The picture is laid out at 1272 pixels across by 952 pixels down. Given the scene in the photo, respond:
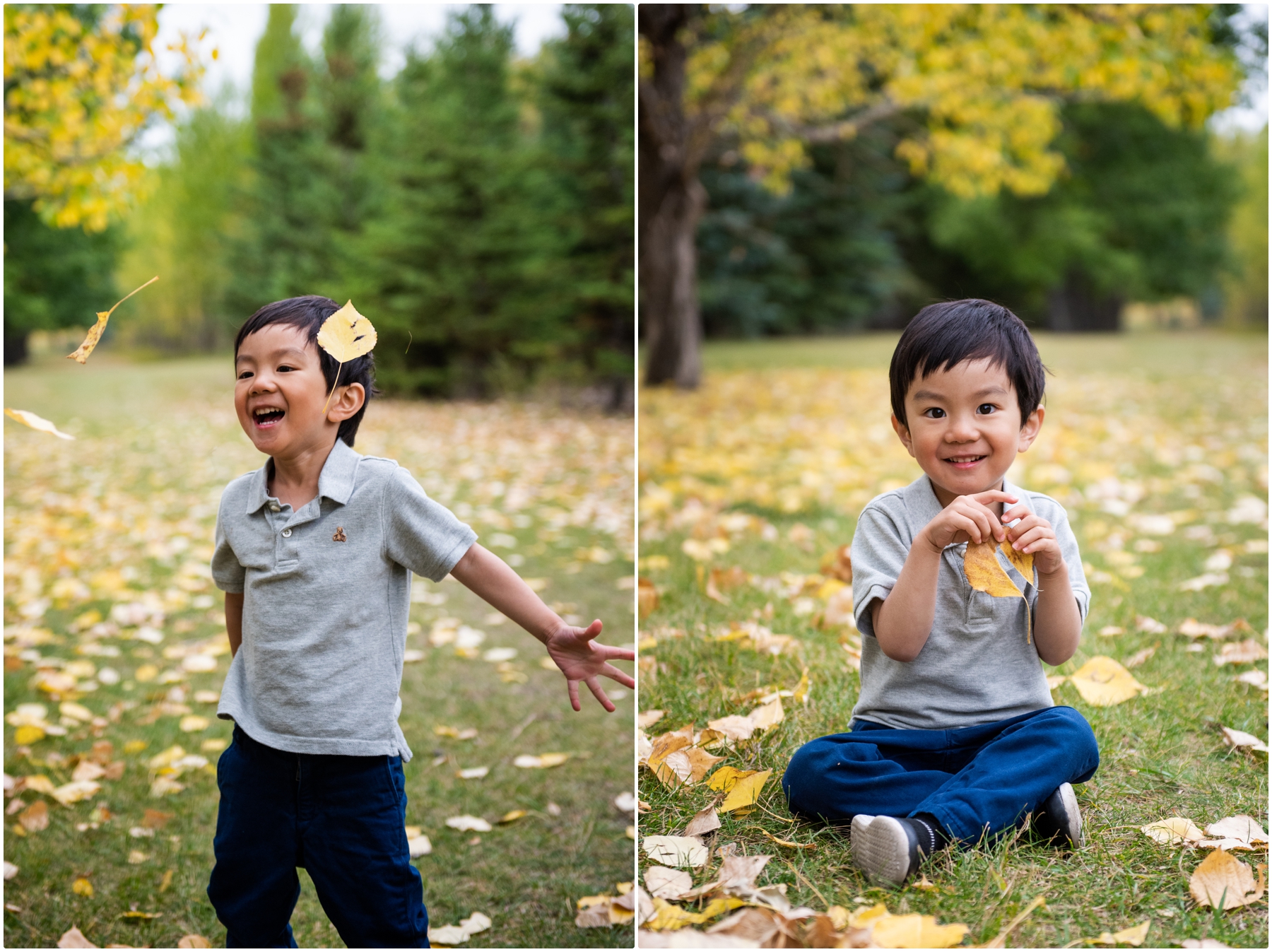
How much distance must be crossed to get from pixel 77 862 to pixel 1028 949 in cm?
203

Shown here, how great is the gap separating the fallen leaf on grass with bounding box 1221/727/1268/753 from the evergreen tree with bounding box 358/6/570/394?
782 centimetres

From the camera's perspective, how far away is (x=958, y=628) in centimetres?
189

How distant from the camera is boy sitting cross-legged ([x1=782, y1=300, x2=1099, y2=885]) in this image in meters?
1.76

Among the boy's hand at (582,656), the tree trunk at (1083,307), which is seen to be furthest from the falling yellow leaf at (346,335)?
the tree trunk at (1083,307)

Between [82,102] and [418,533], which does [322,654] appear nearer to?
[418,533]

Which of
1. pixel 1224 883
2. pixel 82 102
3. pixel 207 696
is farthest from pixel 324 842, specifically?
pixel 82 102

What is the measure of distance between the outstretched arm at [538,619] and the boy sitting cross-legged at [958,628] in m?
0.48

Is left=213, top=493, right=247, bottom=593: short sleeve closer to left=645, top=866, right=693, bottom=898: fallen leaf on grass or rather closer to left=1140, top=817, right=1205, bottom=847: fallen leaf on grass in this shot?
left=645, top=866, right=693, bottom=898: fallen leaf on grass

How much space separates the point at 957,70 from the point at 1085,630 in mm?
6733

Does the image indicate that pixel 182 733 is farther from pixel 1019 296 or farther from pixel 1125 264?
pixel 1019 296

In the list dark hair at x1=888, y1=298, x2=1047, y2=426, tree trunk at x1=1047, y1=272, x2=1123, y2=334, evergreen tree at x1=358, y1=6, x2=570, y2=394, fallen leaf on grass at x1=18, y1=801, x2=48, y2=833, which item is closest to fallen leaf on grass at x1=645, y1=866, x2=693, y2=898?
dark hair at x1=888, y1=298, x2=1047, y2=426

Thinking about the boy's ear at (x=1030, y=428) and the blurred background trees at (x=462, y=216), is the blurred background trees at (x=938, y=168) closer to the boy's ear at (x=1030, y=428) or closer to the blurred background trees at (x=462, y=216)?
the boy's ear at (x=1030, y=428)

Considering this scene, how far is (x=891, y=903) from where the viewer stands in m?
1.64

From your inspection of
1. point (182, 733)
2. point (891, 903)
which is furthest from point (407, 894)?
point (182, 733)
